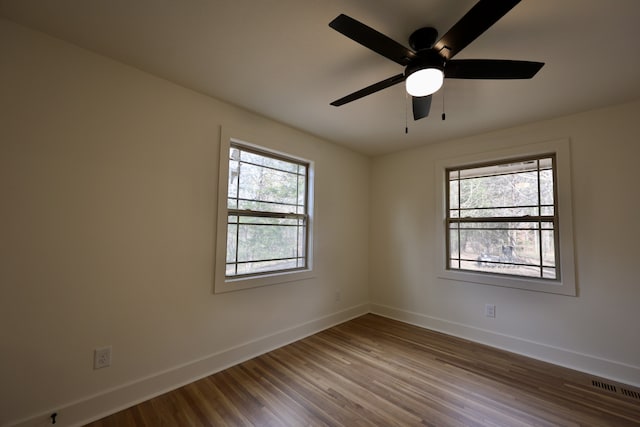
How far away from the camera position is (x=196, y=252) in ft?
7.27

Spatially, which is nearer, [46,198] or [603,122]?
[46,198]

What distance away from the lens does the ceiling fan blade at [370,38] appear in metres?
1.15

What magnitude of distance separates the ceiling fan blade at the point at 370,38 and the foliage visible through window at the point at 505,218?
2.26 m

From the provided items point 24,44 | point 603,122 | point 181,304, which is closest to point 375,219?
point 603,122

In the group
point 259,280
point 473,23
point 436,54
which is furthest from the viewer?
point 259,280

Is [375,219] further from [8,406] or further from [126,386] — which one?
[8,406]

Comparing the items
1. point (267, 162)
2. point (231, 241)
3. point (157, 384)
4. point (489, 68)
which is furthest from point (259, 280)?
point (489, 68)

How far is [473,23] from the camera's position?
1148 millimetres

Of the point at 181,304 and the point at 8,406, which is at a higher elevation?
the point at 181,304

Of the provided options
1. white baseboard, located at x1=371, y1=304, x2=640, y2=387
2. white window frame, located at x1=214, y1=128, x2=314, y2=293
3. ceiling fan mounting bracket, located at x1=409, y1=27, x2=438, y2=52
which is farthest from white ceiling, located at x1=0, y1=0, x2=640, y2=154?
white baseboard, located at x1=371, y1=304, x2=640, y2=387

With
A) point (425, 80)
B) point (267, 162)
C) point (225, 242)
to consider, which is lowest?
point (225, 242)

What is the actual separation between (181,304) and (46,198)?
1.11 meters

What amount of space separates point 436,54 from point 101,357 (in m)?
2.77

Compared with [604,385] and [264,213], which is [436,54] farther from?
[604,385]
